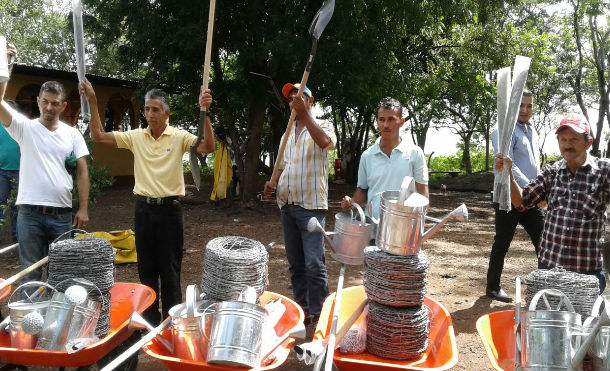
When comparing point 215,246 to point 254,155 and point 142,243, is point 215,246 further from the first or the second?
point 254,155

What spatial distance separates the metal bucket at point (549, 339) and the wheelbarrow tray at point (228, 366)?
1076 millimetres

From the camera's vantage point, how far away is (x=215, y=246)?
9.30 ft

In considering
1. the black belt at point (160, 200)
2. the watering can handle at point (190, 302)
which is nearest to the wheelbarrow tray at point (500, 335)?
the watering can handle at point (190, 302)

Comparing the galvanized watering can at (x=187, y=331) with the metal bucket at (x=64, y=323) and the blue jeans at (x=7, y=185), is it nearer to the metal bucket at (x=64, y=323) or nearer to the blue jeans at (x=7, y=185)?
the metal bucket at (x=64, y=323)

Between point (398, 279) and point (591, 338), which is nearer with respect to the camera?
point (591, 338)

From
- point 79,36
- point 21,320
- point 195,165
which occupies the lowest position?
point 21,320

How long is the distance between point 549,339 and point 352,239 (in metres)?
1.19

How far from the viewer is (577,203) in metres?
2.85

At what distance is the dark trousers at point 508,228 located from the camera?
174 inches

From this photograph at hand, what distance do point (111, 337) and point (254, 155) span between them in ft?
27.0

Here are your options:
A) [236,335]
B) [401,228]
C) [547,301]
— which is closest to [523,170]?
[547,301]

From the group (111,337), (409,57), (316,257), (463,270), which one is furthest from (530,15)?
(111,337)

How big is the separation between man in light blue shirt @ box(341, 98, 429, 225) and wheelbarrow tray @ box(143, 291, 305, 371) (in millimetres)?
755

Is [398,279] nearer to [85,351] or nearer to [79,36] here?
[85,351]
